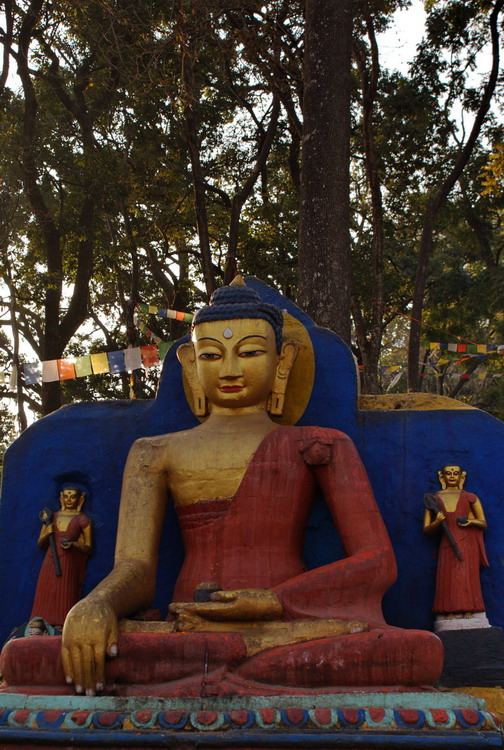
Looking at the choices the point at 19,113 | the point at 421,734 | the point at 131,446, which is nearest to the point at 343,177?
the point at 131,446

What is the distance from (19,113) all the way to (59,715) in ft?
38.9

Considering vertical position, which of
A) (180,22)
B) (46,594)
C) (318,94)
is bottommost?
(46,594)

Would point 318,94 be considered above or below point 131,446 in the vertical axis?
above

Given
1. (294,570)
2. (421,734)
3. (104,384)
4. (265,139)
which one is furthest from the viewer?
(104,384)

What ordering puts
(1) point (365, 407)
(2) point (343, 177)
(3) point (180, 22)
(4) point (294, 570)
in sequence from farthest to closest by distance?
(3) point (180, 22)
(2) point (343, 177)
(1) point (365, 407)
(4) point (294, 570)

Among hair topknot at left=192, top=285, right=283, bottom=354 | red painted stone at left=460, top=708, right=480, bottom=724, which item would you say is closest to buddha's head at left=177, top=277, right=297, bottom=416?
hair topknot at left=192, top=285, right=283, bottom=354

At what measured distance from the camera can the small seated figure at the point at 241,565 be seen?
3.51m

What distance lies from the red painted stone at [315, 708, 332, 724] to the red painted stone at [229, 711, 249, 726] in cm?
25

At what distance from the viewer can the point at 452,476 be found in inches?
188

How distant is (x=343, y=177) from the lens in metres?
7.12

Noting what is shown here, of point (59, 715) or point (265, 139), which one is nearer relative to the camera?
point (59, 715)

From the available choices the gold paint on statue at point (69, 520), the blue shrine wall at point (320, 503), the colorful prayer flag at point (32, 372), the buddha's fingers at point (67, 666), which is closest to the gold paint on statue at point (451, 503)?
the blue shrine wall at point (320, 503)

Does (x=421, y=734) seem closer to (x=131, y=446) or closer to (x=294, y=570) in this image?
(x=294, y=570)

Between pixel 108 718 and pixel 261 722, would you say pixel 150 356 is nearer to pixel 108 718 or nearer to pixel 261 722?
pixel 108 718
